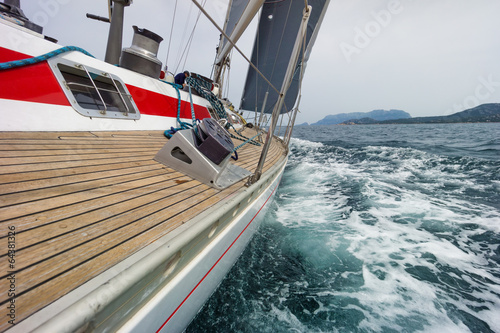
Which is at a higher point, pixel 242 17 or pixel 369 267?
pixel 242 17

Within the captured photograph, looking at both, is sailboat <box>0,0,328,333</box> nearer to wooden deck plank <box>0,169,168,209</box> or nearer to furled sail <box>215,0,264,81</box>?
wooden deck plank <box>0,169,168,209</box>

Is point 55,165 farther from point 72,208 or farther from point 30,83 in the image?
point 30,83

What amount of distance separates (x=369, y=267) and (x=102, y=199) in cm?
309

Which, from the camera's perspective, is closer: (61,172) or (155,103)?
(61,172)

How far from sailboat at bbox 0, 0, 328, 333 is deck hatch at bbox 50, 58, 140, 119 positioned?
2 centimetres

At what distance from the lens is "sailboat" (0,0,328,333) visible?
0.80m

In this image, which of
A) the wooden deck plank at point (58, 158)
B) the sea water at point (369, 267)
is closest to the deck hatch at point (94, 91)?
the wooden deck plank at point (58, 158)

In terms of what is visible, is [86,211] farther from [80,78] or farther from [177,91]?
[177,91]

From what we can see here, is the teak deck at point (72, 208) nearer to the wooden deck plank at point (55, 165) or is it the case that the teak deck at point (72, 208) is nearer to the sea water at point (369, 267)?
the wooden deck plank at point (55, 165)

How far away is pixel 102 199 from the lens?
138 cm

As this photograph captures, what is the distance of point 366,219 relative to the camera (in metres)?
4.07

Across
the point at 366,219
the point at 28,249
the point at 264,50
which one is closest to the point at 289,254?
the point at 366,219

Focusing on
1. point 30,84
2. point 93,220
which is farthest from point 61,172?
point 30,84

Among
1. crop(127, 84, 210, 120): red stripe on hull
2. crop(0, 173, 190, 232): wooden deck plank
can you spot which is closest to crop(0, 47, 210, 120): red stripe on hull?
crop(127, 84, 210, 120): red stripe on hull
